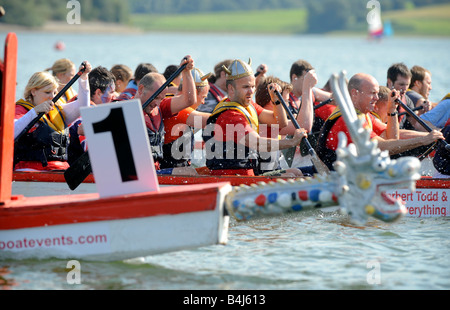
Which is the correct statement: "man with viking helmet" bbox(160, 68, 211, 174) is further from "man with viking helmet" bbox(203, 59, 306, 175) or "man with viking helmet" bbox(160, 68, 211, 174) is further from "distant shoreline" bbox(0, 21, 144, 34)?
"distant shoreline" bbox(0, 21, 144, 34)

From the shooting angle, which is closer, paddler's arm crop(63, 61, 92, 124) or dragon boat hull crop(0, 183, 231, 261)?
dragon boat hull crop(0, 183, 231, 261)

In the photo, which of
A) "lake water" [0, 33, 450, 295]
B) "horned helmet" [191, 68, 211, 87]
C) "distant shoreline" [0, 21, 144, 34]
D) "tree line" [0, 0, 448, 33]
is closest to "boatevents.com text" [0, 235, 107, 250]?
"lake water" [0, 33, 450, 295]

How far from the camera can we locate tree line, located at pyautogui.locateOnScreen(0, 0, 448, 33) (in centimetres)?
8162

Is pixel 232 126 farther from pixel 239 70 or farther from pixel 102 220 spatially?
pixel 102 220

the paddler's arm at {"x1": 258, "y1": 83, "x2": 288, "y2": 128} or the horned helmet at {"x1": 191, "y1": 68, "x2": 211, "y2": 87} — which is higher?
the horned helmet at {"x1": 191, "y1": 68, "x2": 211, "y2": 87}

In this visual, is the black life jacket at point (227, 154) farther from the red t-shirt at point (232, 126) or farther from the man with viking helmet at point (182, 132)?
the man with viking helmet at point (182, 132)

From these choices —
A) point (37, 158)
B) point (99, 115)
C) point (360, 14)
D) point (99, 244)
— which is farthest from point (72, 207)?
point (360, 14)

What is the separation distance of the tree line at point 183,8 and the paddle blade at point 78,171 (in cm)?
6899

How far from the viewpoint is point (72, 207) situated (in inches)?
240

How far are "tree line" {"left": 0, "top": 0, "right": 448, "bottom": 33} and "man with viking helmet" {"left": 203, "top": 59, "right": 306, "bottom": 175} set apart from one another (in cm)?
6898

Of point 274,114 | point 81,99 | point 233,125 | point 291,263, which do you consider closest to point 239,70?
point 233,125

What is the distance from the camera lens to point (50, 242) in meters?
6.24

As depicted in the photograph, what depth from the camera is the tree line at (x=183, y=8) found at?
81.6 metres
